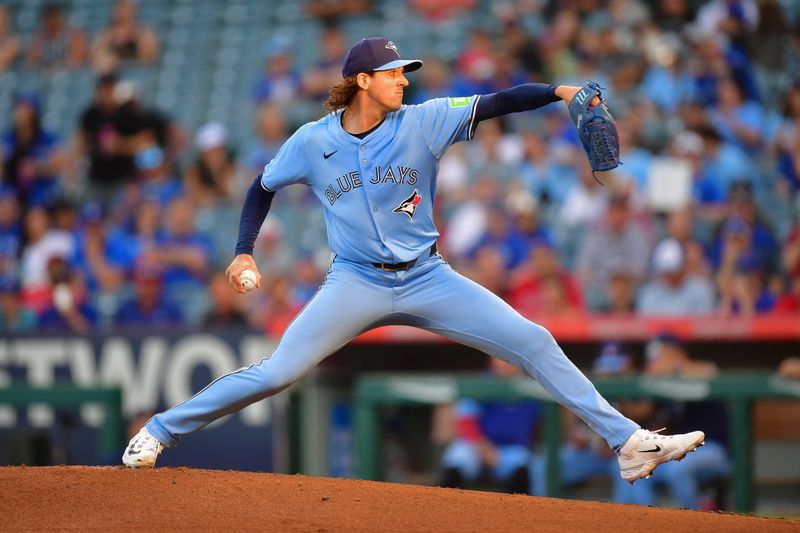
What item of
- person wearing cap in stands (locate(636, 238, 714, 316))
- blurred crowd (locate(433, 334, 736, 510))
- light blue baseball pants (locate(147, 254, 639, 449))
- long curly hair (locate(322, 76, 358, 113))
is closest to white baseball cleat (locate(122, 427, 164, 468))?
light blue baseball pants (locate(147, 254, 639, 449))

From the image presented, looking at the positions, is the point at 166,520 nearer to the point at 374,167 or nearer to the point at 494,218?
the point at 374,167

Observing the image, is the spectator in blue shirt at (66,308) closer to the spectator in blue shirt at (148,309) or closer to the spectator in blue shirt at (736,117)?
the spectator in blue shirt at (148,309)

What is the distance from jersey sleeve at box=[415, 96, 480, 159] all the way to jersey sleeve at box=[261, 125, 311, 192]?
519mm

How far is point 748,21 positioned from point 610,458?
14.9 feet

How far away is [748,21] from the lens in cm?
1052

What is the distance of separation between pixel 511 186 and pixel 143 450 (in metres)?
5.43

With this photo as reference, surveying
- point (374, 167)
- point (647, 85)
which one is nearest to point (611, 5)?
point (647, 85)

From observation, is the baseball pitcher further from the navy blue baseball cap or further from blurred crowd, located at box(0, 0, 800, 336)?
blurred crowd, located at box(0, 0, 800, 336)

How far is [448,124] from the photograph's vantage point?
504 centimetres

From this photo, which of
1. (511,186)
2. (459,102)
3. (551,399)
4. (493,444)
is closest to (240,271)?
(459,102)

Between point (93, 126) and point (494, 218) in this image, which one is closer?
point (494, 218)

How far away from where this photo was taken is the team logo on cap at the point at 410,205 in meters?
5.04

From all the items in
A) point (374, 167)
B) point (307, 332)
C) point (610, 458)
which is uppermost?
point (374, 167)

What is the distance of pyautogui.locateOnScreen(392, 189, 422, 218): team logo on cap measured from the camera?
504cm
